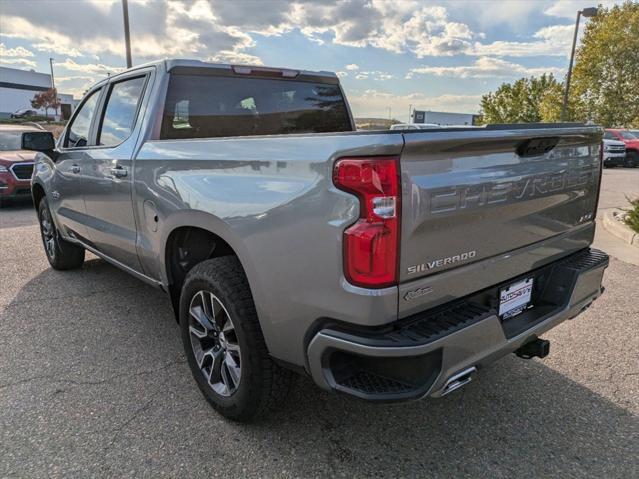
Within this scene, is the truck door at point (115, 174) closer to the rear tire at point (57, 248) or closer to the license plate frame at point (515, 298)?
the rear tire at point (57, 248)

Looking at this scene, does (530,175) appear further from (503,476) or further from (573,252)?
(503,476)

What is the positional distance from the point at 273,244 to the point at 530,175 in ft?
4.00

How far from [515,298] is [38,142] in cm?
416

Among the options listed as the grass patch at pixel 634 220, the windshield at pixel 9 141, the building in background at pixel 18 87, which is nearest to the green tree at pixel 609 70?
the grass patch at pixel 634 220

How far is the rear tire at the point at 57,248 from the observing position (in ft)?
16.8

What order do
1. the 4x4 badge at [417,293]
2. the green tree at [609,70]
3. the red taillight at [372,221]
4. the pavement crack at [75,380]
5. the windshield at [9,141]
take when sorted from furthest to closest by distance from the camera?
the green tree at [609,70], the windshield at [9,141], the pavement crack at [75,380], the 4x4 badge at [417,293], the red taillight at [372,221]

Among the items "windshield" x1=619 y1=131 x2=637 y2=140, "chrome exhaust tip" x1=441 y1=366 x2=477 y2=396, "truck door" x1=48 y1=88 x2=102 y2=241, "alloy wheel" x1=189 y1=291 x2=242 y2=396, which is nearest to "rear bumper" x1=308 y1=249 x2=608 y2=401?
"chrome exhaust tip" x1=441 y1=366 x2=477 y2=396

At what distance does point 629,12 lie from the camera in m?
32.3

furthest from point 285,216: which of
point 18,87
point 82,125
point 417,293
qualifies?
point 18,87

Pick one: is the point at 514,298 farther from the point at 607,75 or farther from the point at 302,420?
the point at 607,75

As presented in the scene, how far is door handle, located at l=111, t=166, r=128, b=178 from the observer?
3.27 m

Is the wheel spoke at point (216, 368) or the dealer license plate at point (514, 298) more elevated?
the dealer license plate at point (514, 298)

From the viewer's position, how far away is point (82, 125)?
4.38m

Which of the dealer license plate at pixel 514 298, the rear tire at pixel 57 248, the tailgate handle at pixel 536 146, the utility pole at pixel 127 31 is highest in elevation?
the utility pole at pixel 127 31
